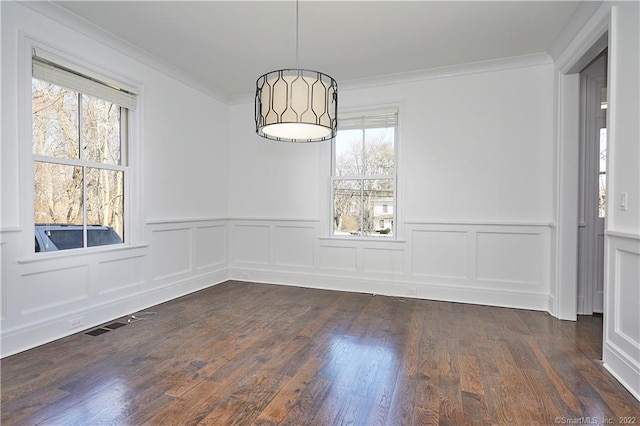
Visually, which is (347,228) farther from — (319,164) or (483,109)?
(483,109)

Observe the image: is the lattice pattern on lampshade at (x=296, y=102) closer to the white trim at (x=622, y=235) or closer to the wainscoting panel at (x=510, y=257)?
the white trim at (x=622, y=235)

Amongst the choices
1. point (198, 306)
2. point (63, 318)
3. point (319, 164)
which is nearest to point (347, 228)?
point (319, 164)

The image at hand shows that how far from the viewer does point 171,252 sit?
13.1ft

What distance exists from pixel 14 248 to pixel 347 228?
10.7ft

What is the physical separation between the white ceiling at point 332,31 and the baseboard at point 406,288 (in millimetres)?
2516

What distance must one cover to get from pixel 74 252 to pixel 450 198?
3.78 metres

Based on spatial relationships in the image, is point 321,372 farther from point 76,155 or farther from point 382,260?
point 76,155

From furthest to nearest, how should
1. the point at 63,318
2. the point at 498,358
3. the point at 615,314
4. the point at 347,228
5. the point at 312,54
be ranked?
the point at 347,228
the point at 312,54
the point at 63,318
the point at 498,358
the point at 615,314

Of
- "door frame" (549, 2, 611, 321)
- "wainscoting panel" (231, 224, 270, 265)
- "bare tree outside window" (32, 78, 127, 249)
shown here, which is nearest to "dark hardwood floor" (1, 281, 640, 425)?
"door frame" (549, 2, 611, 321)

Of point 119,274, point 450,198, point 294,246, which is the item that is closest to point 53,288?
point 119,274

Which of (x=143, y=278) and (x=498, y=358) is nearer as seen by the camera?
(x=498, y=358)

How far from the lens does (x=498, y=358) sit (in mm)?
2447

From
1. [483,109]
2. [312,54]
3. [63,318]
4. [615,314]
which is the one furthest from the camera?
[483,109]

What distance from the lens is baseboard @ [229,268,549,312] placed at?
366 centimetres
